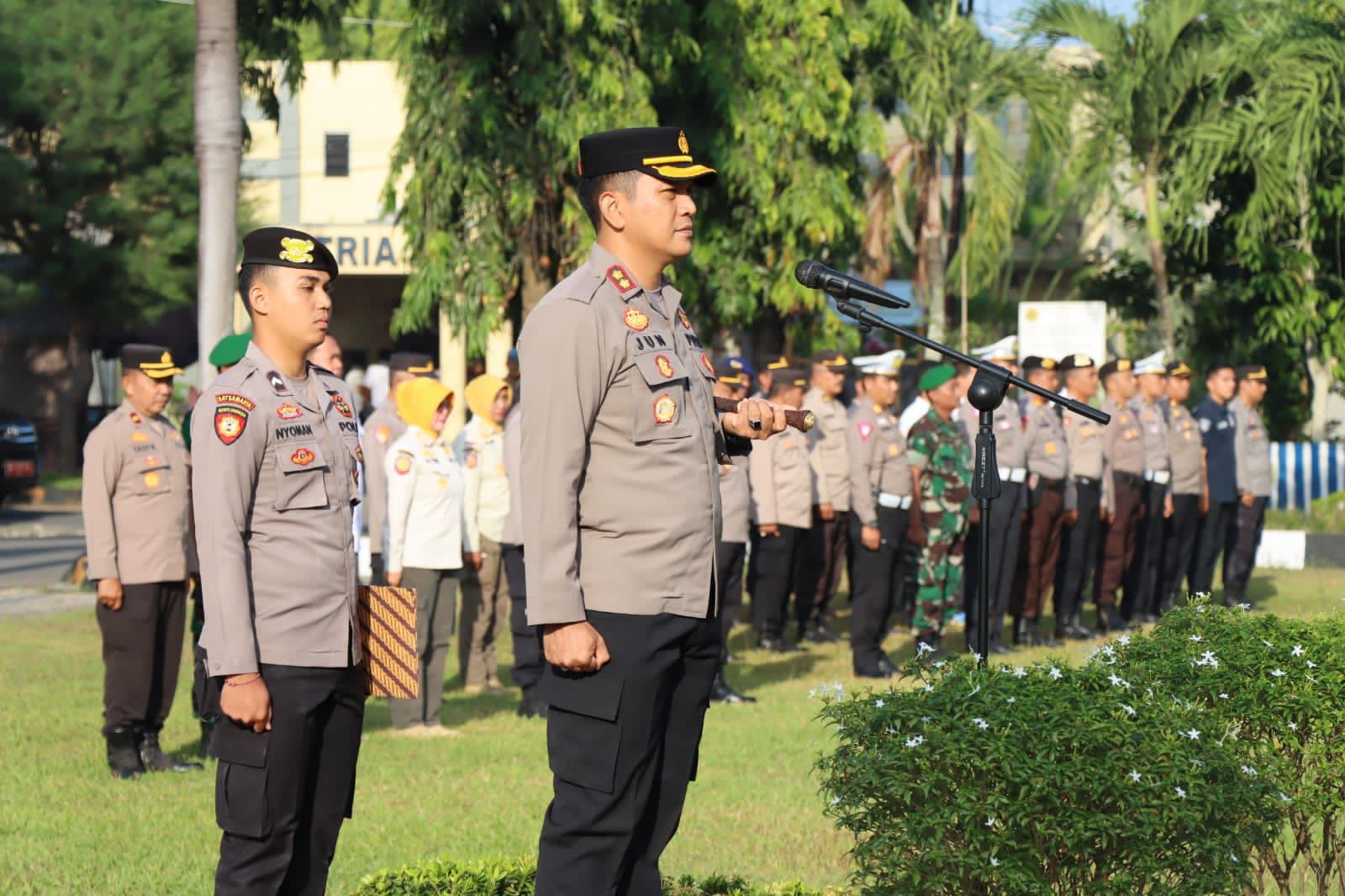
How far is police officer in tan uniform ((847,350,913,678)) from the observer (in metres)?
12.1

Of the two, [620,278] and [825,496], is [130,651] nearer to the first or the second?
[620,278]

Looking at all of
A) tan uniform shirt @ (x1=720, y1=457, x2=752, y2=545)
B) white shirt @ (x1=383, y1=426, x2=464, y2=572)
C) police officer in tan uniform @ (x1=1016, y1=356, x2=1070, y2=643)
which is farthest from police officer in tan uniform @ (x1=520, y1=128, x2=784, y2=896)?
police officer in tan uniform @ (x1=1016, y1=356, x2=1070, y2=643)

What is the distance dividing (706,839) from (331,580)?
9.82 ft

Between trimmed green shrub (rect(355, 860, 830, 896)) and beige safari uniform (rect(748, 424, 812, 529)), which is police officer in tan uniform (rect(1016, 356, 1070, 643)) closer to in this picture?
beige safari uniform (rect(748, 424, 812, 529))

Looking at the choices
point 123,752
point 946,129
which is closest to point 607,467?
point 123,752

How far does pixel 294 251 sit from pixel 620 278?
105 cm

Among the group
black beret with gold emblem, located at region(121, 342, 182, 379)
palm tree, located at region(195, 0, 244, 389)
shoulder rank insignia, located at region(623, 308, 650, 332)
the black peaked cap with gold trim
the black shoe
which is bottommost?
the black shoe

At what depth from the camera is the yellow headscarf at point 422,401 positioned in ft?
32.9

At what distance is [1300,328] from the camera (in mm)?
21703

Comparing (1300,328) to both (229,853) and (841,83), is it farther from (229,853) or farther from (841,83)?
(229,853)

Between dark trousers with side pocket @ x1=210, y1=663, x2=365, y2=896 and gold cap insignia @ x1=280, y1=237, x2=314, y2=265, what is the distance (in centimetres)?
110

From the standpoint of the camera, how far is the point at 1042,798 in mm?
4078

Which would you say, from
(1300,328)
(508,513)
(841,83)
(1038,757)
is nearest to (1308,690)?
(1038,757)

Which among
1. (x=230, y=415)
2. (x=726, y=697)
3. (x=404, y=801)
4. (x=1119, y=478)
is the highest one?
(x=230, y=415)
